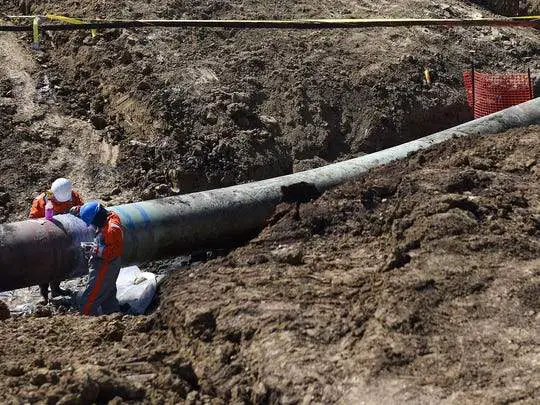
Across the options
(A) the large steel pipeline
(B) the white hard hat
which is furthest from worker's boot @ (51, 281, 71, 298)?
(B) the white hard hat

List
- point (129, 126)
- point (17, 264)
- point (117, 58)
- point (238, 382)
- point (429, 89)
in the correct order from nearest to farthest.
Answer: point (238, 382), point (17, 264), point (129, 126), point (117, 58), point (429, 89)

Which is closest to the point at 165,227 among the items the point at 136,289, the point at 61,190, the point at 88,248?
the point at 136,289

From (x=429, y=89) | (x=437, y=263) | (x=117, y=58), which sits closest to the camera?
(x=437, y=263)

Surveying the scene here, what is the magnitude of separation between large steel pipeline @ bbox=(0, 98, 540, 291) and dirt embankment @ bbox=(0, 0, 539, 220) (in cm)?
138

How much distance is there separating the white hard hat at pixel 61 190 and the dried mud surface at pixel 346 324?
1364 mm

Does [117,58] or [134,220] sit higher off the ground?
[117,58]

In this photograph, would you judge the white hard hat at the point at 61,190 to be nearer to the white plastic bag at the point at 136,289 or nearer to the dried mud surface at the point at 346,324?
the white plastic bag at the point at 136,289

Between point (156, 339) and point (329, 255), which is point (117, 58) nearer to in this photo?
point (329, 255)

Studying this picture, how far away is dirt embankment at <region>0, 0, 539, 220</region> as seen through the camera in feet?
30.0

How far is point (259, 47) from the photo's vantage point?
35.9ft

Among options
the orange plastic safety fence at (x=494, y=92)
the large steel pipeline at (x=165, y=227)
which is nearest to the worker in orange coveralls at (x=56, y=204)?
the large steel pipeline at (x=165, y=227)

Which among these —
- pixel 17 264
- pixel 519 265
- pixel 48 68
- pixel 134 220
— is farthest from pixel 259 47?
pixel 519 265

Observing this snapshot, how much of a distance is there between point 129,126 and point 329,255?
13.5 feet

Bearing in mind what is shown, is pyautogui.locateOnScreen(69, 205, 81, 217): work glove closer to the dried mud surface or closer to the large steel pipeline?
the large steel pipeline
